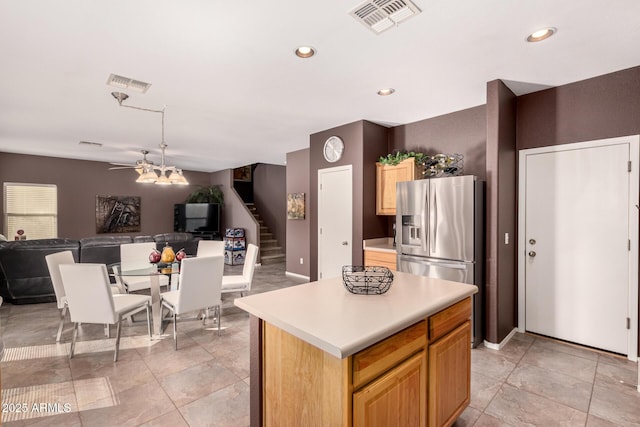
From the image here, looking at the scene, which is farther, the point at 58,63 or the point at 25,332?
the point at 25,332

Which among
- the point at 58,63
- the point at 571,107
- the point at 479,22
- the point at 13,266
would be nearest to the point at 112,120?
the point at 58,63

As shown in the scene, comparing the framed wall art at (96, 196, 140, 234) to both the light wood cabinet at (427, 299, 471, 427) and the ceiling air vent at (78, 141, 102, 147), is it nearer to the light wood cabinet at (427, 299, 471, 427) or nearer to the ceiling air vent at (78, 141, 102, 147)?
the ceiling air vent at (78, 141, 102, 147)

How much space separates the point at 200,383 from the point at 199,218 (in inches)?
263

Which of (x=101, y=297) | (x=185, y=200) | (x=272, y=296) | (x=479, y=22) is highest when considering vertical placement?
(x=479, y=22)

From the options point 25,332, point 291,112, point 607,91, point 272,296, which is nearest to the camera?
Answer: point 272,296

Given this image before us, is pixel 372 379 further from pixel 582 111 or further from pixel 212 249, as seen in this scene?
pixel 212 249

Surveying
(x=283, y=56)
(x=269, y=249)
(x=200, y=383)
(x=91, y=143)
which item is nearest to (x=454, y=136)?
(x=283, y=56)

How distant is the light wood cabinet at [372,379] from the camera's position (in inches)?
48.4

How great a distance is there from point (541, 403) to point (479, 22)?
268 cm

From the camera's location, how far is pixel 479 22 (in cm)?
212

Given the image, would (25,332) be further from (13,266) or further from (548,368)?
(548,368)

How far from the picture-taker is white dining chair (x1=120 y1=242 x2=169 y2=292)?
152 inches

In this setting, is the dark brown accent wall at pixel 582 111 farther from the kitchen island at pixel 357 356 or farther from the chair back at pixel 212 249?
the chair back at pixel 212 249

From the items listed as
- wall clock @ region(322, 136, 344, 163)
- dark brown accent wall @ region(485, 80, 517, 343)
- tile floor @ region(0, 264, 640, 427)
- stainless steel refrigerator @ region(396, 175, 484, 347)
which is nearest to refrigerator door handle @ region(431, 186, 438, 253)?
stainless steel refrigerator @ region(396, 175, 484, 347)
